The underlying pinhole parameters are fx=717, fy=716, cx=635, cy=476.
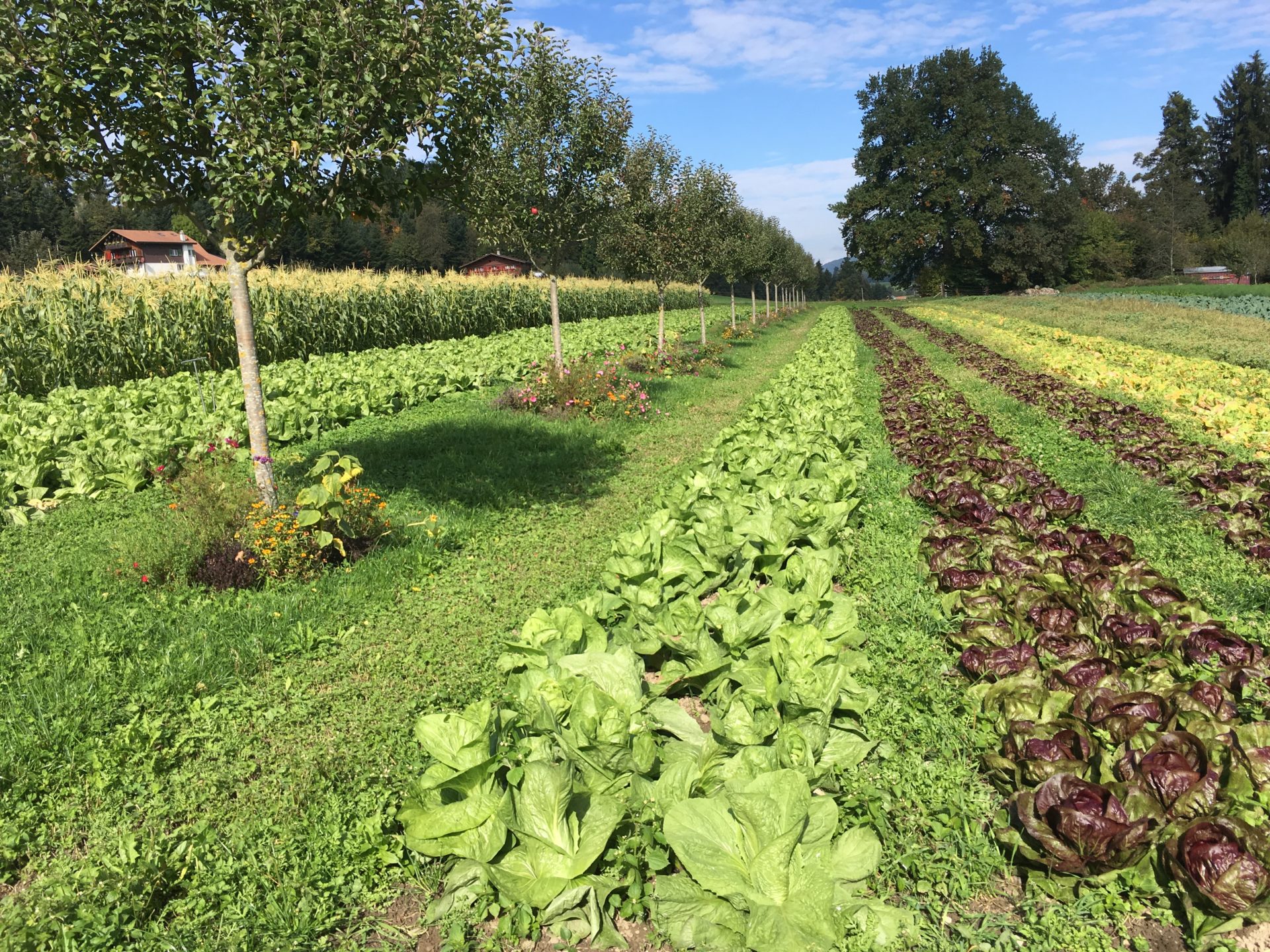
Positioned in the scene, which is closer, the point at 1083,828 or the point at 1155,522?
the point at 1083,828

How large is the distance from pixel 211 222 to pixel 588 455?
5.13 m

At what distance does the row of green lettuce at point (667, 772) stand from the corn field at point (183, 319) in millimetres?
11839

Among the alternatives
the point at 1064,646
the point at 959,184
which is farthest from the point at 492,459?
the point at 959,184

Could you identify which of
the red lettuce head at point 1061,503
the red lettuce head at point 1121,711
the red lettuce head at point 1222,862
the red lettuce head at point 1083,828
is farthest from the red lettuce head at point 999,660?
the red lettuce head at point 1061,503

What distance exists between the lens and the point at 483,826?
2680mm

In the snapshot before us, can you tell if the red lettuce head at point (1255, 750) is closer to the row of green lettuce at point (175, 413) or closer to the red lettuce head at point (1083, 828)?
the red lettuce head at point (1083, 828)

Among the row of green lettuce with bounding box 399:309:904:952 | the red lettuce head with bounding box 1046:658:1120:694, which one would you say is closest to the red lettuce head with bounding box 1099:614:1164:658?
the red lettuce head with bounding box 1046:658:1120:694

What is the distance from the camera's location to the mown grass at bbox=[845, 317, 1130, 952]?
2.40 metres

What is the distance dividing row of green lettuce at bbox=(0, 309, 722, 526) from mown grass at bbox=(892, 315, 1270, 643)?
869 centimetres

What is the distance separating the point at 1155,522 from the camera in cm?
621

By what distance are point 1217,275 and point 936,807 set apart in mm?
87573

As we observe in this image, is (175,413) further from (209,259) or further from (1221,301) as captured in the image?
(1221,301)

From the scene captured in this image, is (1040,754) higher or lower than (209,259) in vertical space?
lower

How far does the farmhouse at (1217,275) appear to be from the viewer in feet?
214
